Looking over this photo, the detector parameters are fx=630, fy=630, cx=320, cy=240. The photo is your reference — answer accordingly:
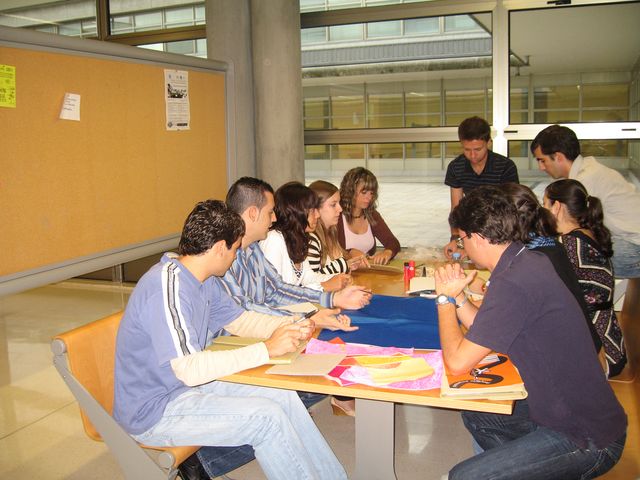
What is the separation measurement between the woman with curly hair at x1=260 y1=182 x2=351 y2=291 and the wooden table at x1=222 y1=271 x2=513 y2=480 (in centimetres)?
105

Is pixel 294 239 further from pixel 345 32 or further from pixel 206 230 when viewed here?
pixel 345 32

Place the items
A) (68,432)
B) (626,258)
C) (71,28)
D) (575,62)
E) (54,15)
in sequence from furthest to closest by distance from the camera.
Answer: (54,15), (71,28), (575,62), (626,258), (68,432)

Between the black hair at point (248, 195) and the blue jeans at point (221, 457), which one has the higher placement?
the black hair at point (248, 195)

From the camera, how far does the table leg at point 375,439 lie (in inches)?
82.4

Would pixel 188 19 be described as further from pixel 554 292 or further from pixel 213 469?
pixel 554 292

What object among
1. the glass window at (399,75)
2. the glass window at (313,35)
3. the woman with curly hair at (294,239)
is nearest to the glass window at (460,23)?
the glass window at (399,75)

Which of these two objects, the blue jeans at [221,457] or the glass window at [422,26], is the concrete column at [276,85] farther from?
the blue jeans at [221,457]

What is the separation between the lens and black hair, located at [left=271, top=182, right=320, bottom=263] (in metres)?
3.22

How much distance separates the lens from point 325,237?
3568 millimetres

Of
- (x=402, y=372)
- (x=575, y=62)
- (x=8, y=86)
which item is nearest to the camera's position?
(x=402, y=372)

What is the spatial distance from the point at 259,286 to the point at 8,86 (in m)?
1.40

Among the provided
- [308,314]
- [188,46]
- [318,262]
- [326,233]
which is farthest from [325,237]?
[188,46]

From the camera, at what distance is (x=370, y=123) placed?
5.43 m

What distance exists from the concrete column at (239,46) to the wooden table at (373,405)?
121 inches
